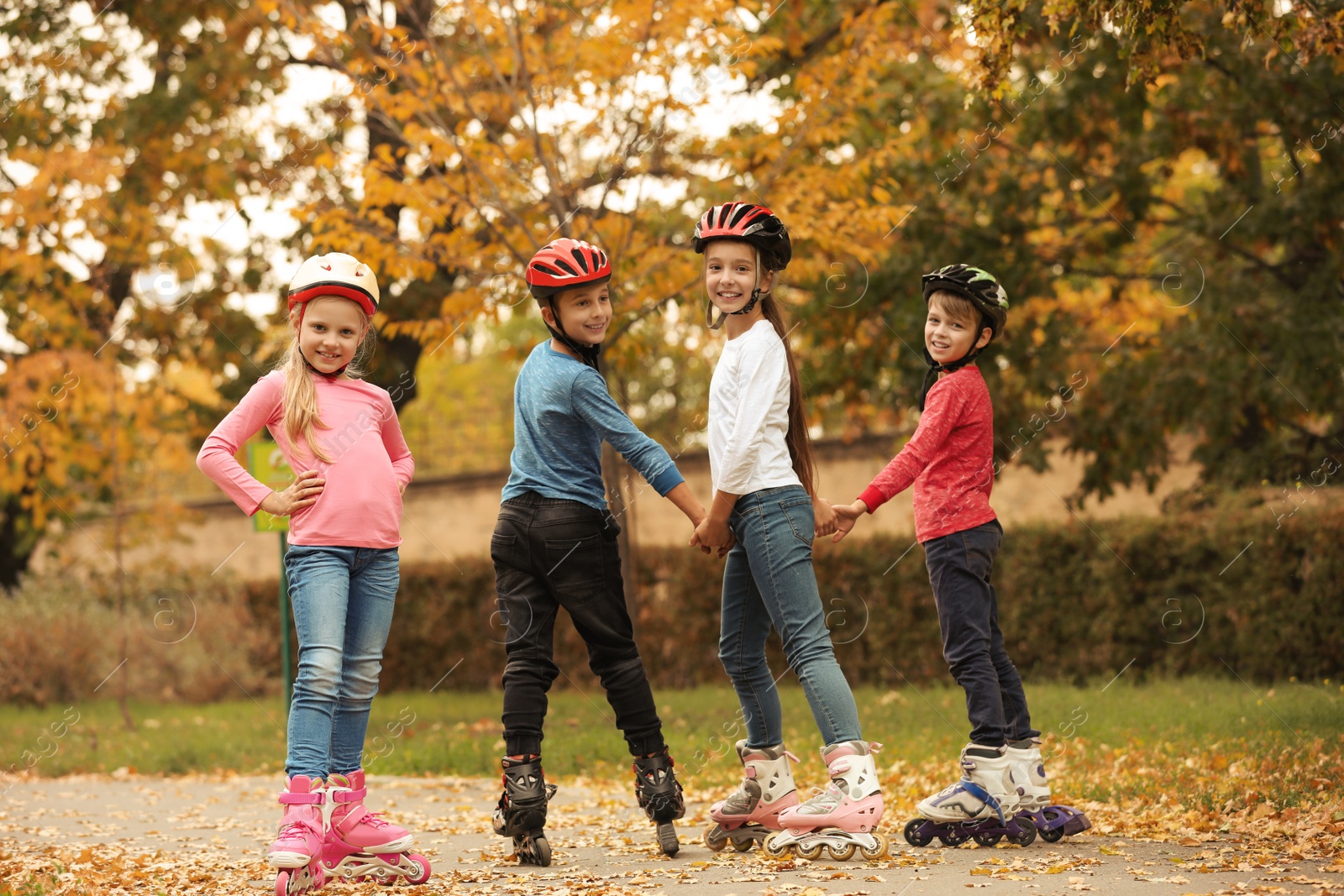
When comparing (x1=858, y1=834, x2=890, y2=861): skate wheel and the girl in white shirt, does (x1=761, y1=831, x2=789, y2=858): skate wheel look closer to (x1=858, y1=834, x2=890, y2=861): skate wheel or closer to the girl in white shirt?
the girl in white shirt

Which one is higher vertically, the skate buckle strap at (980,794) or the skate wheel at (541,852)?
the skate buckle strap at (980,794)

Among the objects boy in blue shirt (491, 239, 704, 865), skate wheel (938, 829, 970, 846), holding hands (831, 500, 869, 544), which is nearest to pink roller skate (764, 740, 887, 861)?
skate wheel (938, 829, 970, 846)

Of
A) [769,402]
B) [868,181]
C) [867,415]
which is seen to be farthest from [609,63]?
[867,415]

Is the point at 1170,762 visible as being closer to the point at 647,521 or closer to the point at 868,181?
the point at 868,181

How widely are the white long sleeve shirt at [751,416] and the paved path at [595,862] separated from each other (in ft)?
4.09

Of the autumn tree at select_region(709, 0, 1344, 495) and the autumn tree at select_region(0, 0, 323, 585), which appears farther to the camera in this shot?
the autumn tree at select_region(0, 0, 323, 585)

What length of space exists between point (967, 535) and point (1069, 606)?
6.82 meters

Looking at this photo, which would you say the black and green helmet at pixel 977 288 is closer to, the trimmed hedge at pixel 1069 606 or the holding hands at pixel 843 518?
the holding hands at pixel 843 518

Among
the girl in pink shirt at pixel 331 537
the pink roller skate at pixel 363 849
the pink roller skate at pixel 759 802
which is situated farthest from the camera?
the pink roller skate at pixel 759 802

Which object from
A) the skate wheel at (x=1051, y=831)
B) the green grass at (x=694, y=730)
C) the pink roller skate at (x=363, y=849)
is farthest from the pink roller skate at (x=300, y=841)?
the green grass at (x=694, y=730)

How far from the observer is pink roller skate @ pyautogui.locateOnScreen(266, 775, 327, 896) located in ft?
12.2

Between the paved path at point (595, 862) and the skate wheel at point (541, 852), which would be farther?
the skate wheel at point (541, 852)

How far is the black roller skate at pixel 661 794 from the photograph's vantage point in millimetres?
4262

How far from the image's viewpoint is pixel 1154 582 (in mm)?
10336
